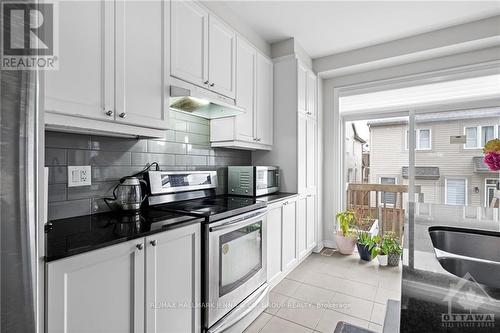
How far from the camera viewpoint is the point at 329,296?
2.29m

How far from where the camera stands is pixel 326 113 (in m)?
3.63

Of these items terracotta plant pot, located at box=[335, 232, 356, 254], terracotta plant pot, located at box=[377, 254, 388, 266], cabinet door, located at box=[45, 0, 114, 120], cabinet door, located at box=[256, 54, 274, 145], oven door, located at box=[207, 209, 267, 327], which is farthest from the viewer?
terracotta plant pot, located at box=[335, 232, 356, 254]

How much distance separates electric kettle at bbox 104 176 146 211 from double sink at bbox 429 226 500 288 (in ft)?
5.24

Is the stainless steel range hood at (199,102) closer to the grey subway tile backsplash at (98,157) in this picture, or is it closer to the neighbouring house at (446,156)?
the grey subway tile backsplash at (98,157)

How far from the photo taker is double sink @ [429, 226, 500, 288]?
2.93 ft

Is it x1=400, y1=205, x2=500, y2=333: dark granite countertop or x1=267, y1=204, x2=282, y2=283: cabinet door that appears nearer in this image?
x1=400, y1=205, x2=500, y2=333: dark granite countertop

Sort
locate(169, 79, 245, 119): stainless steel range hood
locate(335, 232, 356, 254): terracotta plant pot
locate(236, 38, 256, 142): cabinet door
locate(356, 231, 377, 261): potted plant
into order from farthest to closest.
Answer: locate(335, 232, 356, 254): terracotta plant pot
locate(356, 231, 377, 261): potted plant
locate(236, 38, 256, 142): cabinet door
locate(169, 79, 245, 119): stainless steel range hood

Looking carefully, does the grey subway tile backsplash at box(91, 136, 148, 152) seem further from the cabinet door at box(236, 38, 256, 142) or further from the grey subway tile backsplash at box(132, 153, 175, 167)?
the cabinet door at box(236, 38, 256, 142)

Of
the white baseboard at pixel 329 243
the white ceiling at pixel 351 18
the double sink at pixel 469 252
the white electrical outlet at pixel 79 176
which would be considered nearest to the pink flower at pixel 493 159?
the double sink at pixel 469 252

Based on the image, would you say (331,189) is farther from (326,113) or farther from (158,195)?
(158,195)

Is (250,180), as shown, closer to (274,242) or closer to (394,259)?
(274,242)

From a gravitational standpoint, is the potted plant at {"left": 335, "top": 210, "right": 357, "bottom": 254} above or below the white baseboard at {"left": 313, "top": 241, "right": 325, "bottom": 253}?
above

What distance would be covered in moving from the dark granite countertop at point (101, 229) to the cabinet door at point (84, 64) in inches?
22.2

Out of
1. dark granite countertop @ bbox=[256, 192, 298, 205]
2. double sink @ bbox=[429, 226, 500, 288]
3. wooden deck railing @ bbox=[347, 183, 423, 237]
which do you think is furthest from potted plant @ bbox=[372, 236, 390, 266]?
double sink @ bbox=[429, 226, 500, 288]
